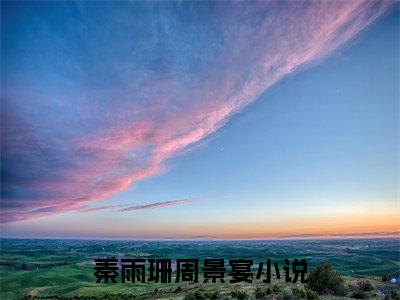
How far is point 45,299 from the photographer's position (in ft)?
271

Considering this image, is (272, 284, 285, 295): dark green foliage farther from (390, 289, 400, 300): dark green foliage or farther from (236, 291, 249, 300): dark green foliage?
(390, 289, 400, 300): dark green foliage

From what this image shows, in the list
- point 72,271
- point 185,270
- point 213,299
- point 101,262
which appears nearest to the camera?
point 213,299

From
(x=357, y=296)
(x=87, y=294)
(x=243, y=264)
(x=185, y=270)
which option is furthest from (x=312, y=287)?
(x=87, y=294)

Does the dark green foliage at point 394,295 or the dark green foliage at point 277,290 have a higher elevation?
the dark green foliage at point 277,290

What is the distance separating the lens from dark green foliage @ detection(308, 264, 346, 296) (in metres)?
37.6

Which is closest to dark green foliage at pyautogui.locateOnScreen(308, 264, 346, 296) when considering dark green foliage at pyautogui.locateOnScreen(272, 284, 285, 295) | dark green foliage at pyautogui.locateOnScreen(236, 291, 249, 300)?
dark green foliage at pyautogui.locateOnScreen(272, 284, 285, 295)

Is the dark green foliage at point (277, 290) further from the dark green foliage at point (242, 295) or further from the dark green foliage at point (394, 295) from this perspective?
the dark green foliage at point (394, 295)

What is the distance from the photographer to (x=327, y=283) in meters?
38.2

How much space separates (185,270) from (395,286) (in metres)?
22.4

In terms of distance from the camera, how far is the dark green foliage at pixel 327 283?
3762 centimetres

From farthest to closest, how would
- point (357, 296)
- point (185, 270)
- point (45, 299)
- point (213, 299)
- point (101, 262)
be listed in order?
point (45, 299) → point (101, 262) → point (185, 270) → point (213, 299) → point (357, 296)

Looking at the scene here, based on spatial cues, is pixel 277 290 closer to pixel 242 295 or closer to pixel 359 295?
pixel 242 295

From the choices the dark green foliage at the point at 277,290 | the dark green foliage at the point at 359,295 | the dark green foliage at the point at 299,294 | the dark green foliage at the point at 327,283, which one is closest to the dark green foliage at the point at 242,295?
the dark green foliage at the point at 277,290

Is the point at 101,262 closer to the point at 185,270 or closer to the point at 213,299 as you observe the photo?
the point at 185,270
